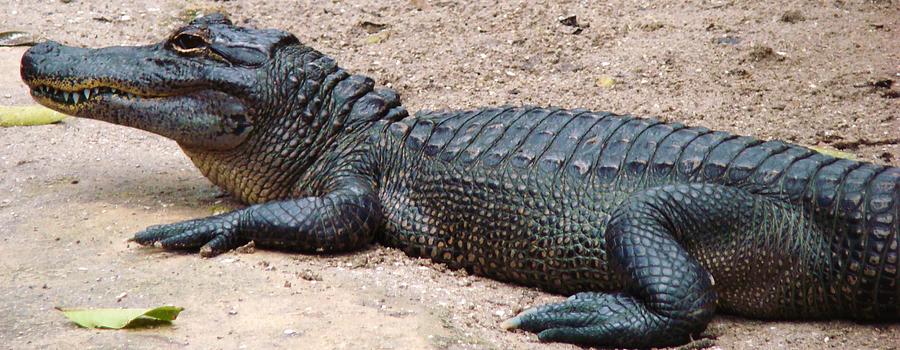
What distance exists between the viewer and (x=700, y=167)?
165 inches

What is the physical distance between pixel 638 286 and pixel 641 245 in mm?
163

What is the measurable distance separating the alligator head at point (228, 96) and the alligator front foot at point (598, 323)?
1680 mm

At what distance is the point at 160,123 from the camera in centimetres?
518

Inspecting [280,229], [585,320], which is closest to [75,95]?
[280,229]

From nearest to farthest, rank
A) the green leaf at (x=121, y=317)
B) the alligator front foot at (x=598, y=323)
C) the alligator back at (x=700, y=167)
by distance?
the green leaf at (x=121, y=317) → the alligator front foot at (x=598, y=323) → the alligator back at (x=700, y=167)

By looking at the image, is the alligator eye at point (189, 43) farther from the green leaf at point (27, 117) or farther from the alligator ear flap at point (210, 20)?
the green leaf at point (27, 117)

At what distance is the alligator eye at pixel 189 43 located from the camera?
517 centimetres

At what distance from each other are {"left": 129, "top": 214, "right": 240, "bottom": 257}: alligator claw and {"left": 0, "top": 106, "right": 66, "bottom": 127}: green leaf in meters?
2.14

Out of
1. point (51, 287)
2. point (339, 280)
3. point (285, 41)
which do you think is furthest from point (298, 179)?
point (51, 287)

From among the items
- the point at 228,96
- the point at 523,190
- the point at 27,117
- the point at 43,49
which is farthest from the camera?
the point at 27,117

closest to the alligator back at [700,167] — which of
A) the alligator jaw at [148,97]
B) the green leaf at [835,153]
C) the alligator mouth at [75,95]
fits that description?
the alligator jaw at [148,97]

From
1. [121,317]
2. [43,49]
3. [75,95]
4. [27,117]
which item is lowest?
[27,117]

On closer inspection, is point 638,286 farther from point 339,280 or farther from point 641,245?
point 339,280

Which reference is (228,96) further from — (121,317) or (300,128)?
(121,317)
